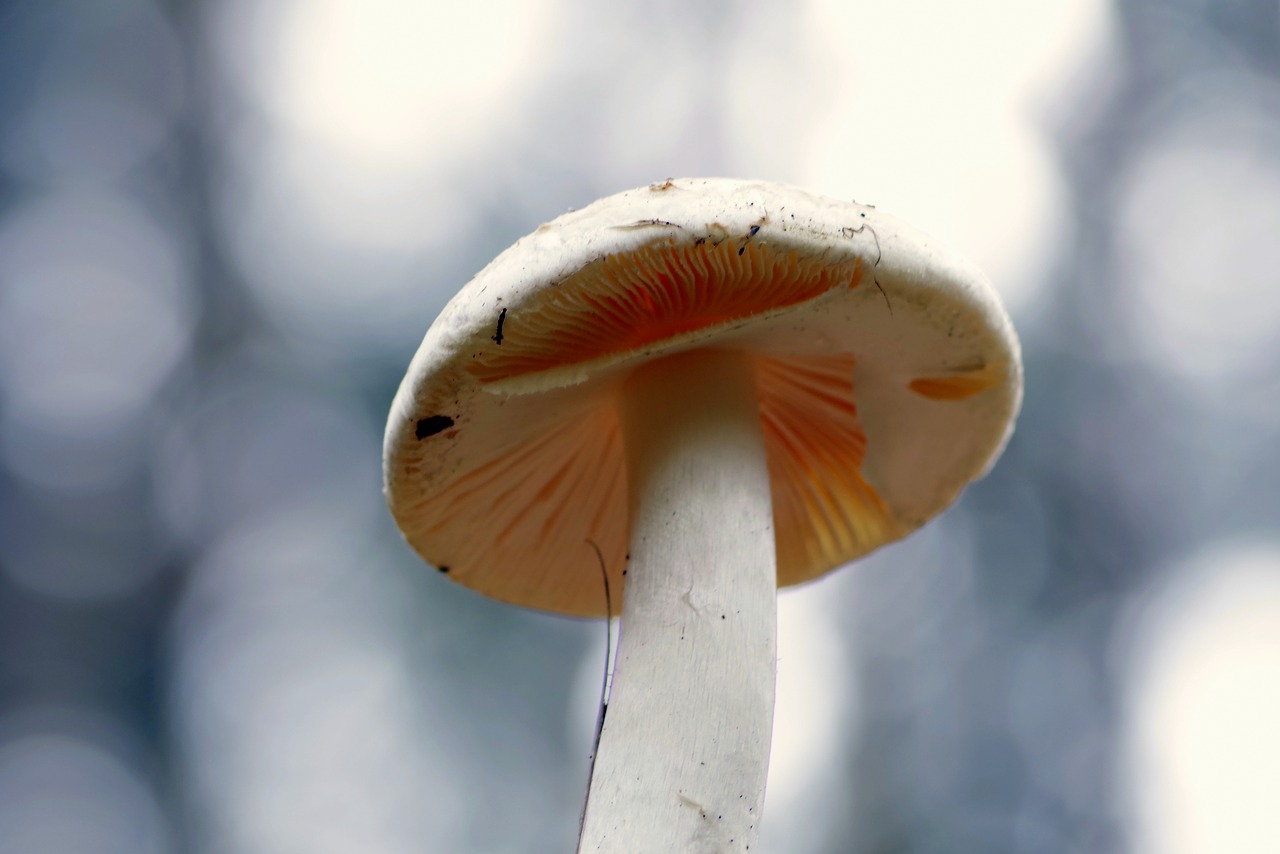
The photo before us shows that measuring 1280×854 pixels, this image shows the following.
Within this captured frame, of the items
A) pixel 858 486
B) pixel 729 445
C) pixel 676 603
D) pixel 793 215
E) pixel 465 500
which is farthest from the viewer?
pixel 858 486

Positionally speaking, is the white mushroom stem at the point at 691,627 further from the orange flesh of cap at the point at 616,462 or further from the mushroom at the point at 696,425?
the orange flesh of cap at the point at 616,462

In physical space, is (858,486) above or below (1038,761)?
above

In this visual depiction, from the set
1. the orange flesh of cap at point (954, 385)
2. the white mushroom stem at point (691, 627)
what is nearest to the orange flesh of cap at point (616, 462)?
the orange flesh of cap at point (954, 385)

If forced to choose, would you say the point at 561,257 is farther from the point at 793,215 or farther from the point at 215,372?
the point at 215,372

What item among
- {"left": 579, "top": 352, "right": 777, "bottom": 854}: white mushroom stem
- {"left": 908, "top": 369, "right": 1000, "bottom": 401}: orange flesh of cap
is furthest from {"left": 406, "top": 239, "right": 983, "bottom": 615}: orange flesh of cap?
{"left": 579, "top": 352, "right": 777, "bottom": 854}: white mushroom stem

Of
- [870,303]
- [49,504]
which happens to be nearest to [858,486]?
[870,303]

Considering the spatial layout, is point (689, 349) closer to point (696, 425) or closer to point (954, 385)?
point (696, 425)
